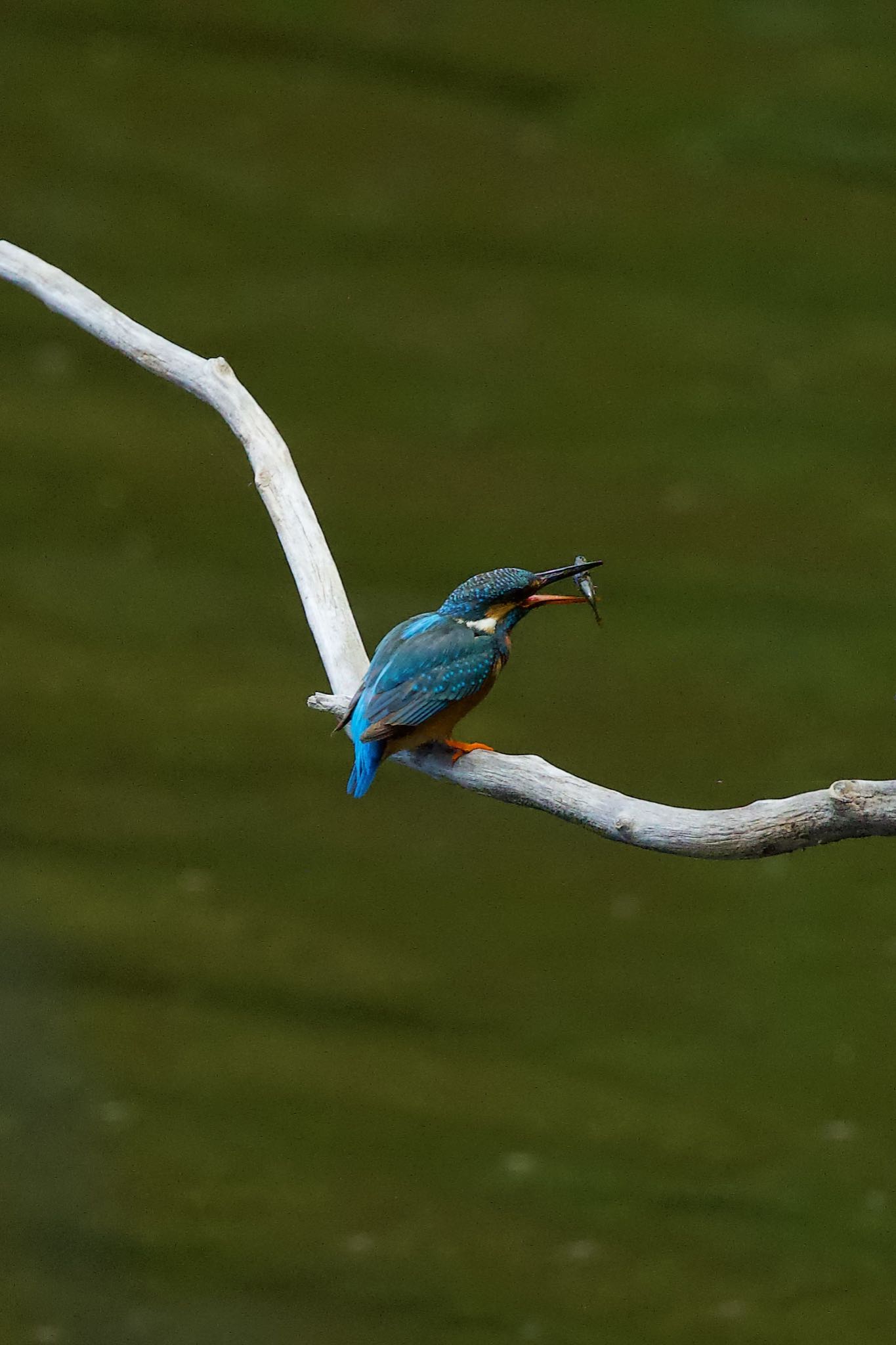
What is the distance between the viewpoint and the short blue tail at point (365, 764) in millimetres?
1217

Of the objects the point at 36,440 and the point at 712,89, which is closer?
the point at 712,89

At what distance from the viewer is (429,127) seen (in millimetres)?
1860

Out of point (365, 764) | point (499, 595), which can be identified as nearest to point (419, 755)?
point (365, 764)

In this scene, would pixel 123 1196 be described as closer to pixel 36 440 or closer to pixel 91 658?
pixel 91 658

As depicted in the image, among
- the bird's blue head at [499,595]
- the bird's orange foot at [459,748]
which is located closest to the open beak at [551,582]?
the bird's blue head at [499,595]

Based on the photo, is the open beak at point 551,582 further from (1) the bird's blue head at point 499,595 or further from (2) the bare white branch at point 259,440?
(2) the bare white branch at point 259,440

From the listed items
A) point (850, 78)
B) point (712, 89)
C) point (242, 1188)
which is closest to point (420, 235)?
point (712, 89)

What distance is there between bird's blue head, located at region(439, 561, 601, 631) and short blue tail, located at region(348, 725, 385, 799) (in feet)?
0.43

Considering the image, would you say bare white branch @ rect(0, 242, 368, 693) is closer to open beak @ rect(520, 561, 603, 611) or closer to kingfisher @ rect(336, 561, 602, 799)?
kingfisher @ rect(336, 561, 602, 799)

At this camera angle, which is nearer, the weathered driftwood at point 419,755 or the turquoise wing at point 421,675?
the weathered driftwood at point 419,755

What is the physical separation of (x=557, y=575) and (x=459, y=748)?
17 cm

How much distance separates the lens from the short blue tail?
122cm

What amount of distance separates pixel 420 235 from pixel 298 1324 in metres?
1.48

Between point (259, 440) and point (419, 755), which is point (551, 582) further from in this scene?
point (259, 440)
